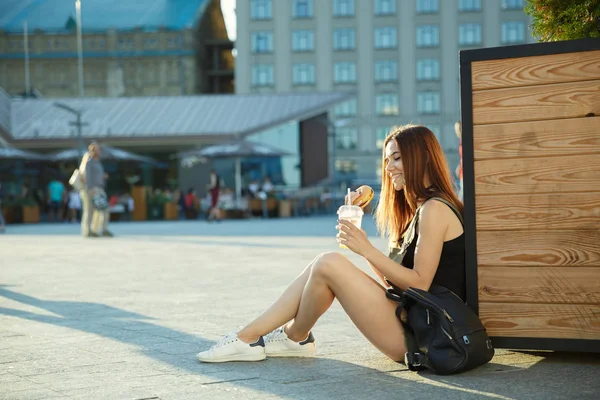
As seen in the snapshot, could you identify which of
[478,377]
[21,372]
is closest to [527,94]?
[478,377]

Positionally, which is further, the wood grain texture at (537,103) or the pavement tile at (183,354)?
the wood grain texture at (537,103)

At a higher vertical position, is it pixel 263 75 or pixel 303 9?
pixel 303 9

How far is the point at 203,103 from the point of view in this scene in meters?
43.1

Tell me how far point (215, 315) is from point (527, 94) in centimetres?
311

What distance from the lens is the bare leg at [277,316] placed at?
16.0 ft

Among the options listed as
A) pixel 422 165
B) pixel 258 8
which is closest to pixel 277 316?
pixel 422 165

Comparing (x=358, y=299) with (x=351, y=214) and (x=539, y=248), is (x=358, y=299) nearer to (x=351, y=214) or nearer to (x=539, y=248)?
(x=351, y=214)

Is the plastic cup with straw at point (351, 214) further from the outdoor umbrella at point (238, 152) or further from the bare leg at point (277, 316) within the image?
the outdoor umbrella at point (238, 152)

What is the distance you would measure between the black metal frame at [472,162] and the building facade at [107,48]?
64.9m

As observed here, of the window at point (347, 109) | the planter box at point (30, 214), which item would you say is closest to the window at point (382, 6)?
the window at point (347, 109)

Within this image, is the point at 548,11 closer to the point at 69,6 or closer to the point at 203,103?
the point at 203,103

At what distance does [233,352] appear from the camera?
16.0 ft

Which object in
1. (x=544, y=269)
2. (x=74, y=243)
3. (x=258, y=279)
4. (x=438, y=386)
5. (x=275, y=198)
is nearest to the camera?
(x=438, y=386)

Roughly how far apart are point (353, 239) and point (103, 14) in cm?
6716
